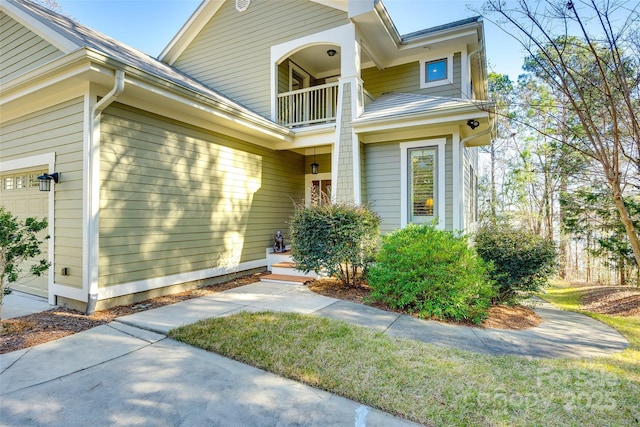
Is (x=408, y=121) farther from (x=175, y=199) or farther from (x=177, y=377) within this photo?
(x=177, y=377)

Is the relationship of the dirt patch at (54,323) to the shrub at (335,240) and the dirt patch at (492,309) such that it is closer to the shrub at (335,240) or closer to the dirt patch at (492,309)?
the shrub at (335,240)

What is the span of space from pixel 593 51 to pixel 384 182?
4555 mm

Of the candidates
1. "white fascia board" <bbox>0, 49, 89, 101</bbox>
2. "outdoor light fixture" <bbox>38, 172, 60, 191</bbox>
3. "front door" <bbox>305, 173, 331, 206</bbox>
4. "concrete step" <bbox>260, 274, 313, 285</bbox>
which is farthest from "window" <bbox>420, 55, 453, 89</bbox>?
"outdoor light fixture" <bbox>38, 172, 60, 191</bbox>

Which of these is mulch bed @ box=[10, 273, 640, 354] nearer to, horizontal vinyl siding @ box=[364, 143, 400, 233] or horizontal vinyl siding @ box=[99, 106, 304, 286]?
horizontal vinyl siding @ box=[99, 106, 304, 286]

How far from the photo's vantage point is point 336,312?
191 inches

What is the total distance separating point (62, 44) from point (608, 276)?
55.8 ft

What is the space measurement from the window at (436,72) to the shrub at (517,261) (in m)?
4.67

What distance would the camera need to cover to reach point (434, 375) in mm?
2932

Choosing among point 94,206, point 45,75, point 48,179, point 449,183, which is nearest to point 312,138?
point 449,183

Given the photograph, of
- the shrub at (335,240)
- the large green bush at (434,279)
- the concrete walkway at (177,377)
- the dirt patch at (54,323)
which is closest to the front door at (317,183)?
the shrub at (335,240)

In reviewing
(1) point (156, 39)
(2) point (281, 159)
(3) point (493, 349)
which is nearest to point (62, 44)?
(2) point (281, 159)

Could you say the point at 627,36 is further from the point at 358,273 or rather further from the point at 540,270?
the point at 358,273

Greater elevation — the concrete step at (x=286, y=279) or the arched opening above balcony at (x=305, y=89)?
the arched opening above balcony at (x=305, y=89)

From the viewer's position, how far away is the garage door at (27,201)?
563 cm
